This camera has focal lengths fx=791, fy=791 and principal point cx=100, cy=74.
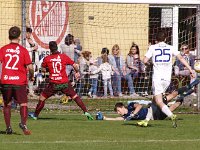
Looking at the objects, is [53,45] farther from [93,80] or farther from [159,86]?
[93,80]

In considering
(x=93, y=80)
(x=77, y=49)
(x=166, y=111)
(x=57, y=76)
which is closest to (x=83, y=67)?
(x=93, y=80)

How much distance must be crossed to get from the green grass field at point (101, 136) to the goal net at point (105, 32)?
534cm

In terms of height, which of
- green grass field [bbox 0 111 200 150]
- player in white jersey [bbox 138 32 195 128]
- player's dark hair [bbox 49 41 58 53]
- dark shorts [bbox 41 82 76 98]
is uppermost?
player's dark hair [bbox 49 41 58 53]

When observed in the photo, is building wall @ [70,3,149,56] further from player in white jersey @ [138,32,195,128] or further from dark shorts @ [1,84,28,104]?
dark shorts @ [1,84,28,104]

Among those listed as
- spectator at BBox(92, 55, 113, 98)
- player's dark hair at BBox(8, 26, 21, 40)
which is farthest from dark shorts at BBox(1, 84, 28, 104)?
spectator at BBox(92, 55, 113, 98)

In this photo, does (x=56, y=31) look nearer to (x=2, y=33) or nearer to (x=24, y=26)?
(x=2, y=33)

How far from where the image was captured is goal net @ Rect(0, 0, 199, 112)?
78.5 feet

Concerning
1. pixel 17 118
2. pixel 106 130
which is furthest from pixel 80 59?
pixel 106 130

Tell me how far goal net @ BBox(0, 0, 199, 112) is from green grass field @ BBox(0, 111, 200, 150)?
5.34m

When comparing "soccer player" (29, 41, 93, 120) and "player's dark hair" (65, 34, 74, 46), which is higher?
"player's dark hair" (65, 34, 74, 46)

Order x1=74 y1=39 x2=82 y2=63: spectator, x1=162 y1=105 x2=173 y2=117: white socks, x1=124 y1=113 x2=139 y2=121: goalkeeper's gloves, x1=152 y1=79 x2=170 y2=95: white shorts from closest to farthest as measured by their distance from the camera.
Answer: x1=162 y1=105 x2=173 y2=117: white socks → x1=152 y1=79 x2=170 y2=95: white shorts → x1=124 y1=113 x2=139 y2=121: goalkeeper's gloves → x1=74 y1=39 x2=82 y2=63: spectator

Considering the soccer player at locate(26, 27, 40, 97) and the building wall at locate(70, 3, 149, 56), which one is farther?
the building wall at locate(70, 3, 149, 56)

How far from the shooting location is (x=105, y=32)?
25.2 m

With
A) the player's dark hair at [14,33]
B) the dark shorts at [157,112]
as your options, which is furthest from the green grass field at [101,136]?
the player's dark hair at [14,33]
